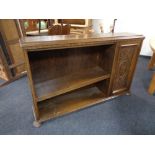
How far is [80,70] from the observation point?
5.42ft

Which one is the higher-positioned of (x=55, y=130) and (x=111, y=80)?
(x=111, y=80)

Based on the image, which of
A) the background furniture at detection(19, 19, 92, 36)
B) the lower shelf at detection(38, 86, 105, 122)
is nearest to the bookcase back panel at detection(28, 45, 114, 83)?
the lower shelf at detection(38, 86, 105, 122)

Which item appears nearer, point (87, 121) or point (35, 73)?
point (35, 73)

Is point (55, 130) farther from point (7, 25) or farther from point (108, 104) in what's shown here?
point (7, 25)

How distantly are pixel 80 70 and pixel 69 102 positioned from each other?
0.43 m

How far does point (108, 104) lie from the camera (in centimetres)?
175

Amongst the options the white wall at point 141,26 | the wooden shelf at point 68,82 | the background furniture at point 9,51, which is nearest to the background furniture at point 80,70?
the wooden shelf at point 68,82

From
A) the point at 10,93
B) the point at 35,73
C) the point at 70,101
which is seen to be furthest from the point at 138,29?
the point at 10,93

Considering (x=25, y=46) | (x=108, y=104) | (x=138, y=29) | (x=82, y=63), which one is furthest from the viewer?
(x=138, y=29)

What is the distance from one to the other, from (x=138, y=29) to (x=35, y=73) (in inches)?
100

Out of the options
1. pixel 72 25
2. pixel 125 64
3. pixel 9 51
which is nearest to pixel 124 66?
pixel 125 64

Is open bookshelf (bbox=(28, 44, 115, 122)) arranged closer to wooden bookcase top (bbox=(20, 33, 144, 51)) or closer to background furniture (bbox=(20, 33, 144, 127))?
background furniture (bbox=(20, 33, 144, 127))

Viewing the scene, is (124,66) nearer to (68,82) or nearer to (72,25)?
(68,82)
